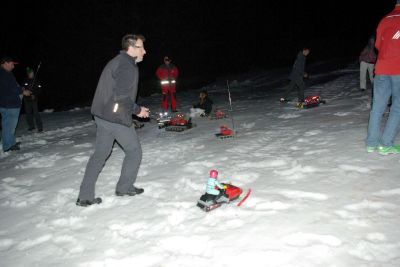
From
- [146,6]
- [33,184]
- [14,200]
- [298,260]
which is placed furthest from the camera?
[146,6]

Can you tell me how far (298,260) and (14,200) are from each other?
4.51 metres

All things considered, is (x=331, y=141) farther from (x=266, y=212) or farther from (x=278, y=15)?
(x=278, y=15)

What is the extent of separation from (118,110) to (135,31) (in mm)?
30884

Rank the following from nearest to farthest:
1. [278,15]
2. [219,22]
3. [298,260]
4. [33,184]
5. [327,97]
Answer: [298,260] < [33,184] < [327,97] < [219,22] < [278,15]

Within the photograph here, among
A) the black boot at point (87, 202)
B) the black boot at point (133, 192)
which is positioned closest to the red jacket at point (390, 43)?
the black boot at point (133, 192)

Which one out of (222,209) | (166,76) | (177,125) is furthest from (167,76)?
(222,209)

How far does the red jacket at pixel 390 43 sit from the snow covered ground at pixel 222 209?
57.1 inches

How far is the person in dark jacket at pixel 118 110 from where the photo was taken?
434cm

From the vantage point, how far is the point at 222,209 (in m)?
4.29

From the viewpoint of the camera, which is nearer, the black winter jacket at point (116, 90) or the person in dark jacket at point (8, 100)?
the black winter jacket at point (116, 90)

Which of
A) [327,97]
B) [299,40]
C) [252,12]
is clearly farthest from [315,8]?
[327,97]

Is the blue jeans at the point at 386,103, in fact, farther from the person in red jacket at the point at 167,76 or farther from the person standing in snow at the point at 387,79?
the person in red jacket at the point at 167,76

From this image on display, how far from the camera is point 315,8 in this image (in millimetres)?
54562

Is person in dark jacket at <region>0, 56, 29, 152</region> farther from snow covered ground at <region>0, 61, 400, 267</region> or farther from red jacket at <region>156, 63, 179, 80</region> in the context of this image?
red jacket at <region>156, 63, 179, 80</region>
